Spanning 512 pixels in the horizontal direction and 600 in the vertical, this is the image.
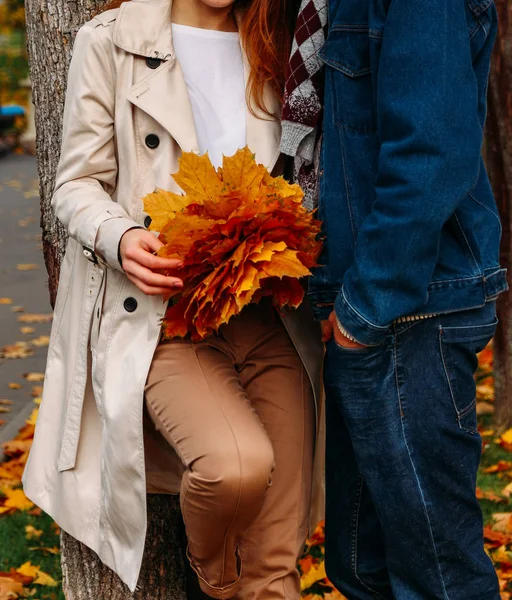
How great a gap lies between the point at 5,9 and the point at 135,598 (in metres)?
28.1

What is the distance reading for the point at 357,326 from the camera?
7.43ft

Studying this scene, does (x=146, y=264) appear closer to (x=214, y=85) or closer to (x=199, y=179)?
(x=199, y=179)

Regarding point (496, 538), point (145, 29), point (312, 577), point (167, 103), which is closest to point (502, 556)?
point (496, 538)

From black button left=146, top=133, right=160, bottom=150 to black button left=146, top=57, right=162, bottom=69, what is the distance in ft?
0.60

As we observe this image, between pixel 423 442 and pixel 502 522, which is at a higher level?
pixel 423 442

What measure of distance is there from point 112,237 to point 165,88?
1.43 feet

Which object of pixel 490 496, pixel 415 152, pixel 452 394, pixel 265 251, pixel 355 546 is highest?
pixel 415 152

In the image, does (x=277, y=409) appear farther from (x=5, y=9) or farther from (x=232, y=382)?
(x=5, y=9)

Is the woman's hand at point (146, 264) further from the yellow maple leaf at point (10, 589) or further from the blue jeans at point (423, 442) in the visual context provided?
the yellow maple leaf at point (10, 589)

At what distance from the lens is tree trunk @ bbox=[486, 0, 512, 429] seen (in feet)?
14.9

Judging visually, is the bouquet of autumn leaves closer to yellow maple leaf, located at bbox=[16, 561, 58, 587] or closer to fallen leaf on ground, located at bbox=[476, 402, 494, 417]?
yellow maple leaf, located at bbox=[16, 561, 58, 587]

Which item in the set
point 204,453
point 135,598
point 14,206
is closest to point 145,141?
point 204,453

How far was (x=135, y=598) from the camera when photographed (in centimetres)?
317

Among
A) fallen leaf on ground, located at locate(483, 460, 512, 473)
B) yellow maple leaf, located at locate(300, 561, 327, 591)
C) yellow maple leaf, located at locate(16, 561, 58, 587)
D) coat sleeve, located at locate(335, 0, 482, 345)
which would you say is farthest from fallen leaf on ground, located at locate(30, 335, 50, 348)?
coat sleeve, located at locate(335, 0, 482, 345)
